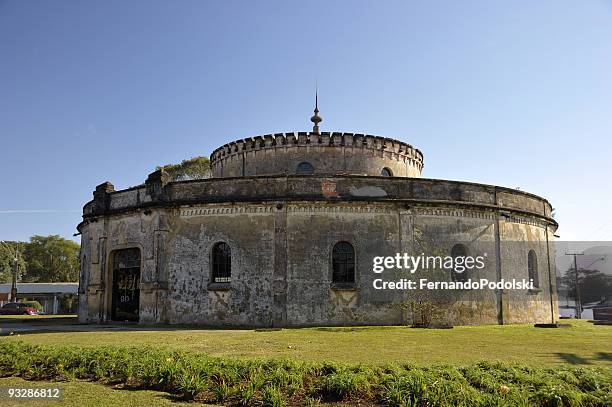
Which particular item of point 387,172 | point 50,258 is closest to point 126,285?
point 387,172

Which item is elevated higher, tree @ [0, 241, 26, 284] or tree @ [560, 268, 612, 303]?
tree @ [0, 241, 26, 284]

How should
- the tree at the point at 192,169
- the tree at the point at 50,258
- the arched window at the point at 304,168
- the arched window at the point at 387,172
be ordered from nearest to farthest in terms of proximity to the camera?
1. the arched window at the point at 304,168
2. the arched window at the point at 387,172
3. the tree at the point at 192,169
4. the tree at the point at 50,258

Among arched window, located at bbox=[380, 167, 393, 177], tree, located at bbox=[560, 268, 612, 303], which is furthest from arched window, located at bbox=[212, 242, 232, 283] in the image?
tree, located at bbox=[560, 268, 612, 303]

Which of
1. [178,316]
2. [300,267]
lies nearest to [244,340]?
[300,267]

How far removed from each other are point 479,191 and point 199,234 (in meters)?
11.0

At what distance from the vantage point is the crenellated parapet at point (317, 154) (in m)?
23.6

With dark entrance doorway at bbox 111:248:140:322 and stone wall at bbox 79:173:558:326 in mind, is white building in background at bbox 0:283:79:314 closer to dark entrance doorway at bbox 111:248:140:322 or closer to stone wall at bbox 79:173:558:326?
dark entrance doorway at bbox 111:248:140:322

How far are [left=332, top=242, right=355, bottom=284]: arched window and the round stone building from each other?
1.5 inches

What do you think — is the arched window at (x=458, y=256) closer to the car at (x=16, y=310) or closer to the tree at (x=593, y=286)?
the car at (x=16, y=310)

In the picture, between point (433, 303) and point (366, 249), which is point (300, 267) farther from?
point (433, 303)

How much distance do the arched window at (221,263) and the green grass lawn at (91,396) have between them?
1100cm

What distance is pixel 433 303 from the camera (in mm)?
19156

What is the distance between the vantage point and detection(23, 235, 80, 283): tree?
7006cm

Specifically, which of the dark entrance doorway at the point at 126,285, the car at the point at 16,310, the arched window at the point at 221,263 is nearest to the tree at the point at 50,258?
the car at the point at 16,310
